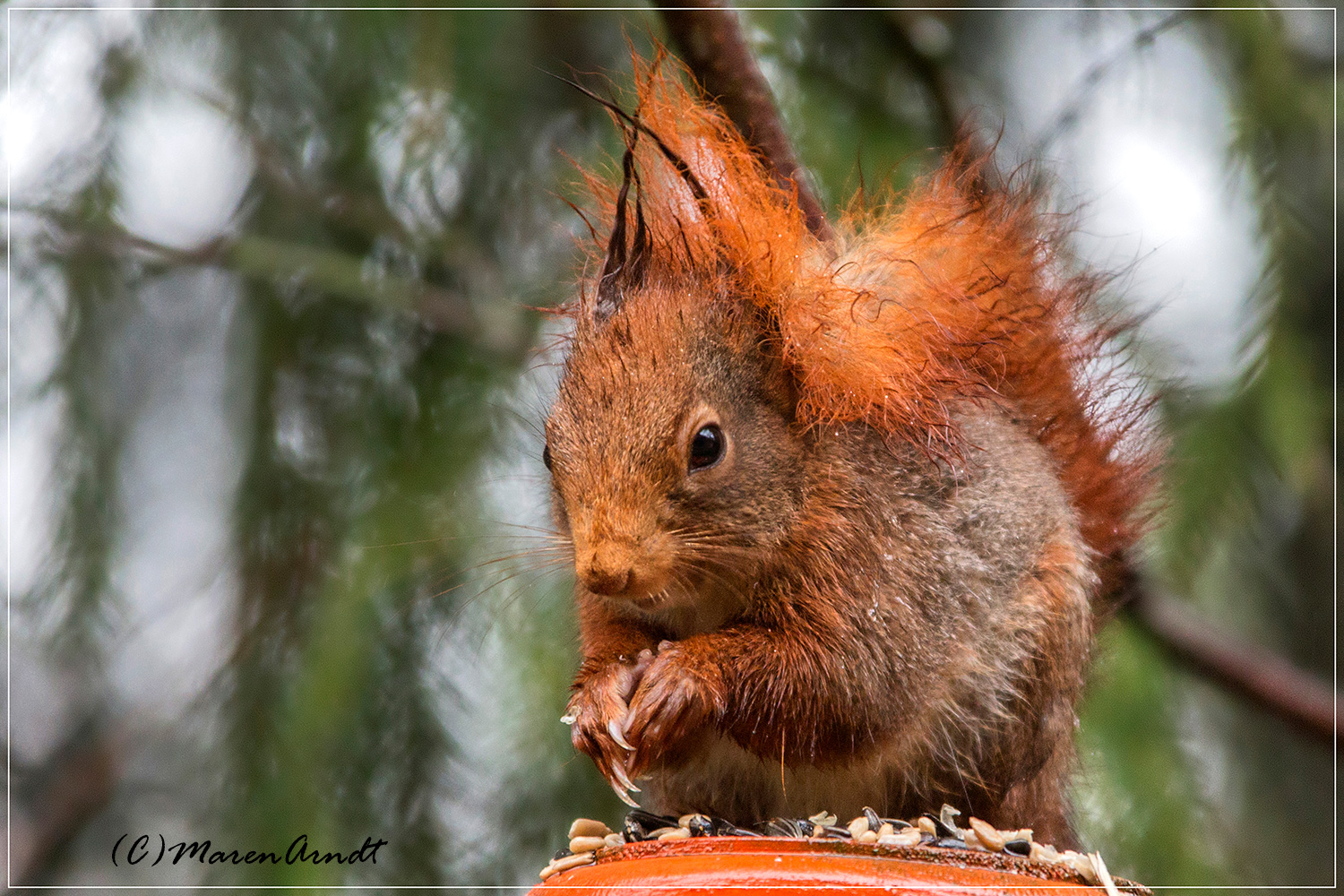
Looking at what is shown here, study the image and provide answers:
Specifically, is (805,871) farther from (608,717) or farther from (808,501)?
(808,501)

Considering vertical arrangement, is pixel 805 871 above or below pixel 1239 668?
below

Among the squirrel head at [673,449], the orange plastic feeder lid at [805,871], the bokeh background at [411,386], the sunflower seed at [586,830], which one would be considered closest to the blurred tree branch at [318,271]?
the bokeh background at [411,386]

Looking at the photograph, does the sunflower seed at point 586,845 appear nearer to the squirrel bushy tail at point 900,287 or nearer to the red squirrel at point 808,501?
the red squirrel at point 808,501

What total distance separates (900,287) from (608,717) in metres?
0.43

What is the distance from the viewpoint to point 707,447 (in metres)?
0.93

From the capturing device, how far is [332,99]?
5.09 feet

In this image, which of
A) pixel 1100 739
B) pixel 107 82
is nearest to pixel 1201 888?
pixel 1100 739

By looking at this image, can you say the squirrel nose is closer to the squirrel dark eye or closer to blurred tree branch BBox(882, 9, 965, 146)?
the squirrel dark eye

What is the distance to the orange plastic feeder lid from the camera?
78 centimetres

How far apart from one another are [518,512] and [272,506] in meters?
0.32

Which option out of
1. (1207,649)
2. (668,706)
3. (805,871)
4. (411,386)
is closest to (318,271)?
(411,386)

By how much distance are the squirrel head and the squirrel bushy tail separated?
0.10 ft

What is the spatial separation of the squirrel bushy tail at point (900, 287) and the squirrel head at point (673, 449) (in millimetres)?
30

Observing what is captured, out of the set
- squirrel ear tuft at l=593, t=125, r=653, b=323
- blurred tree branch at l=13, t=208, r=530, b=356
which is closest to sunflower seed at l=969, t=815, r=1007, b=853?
squirrel ear tuft at l=593, t=125, r=653, b=323
